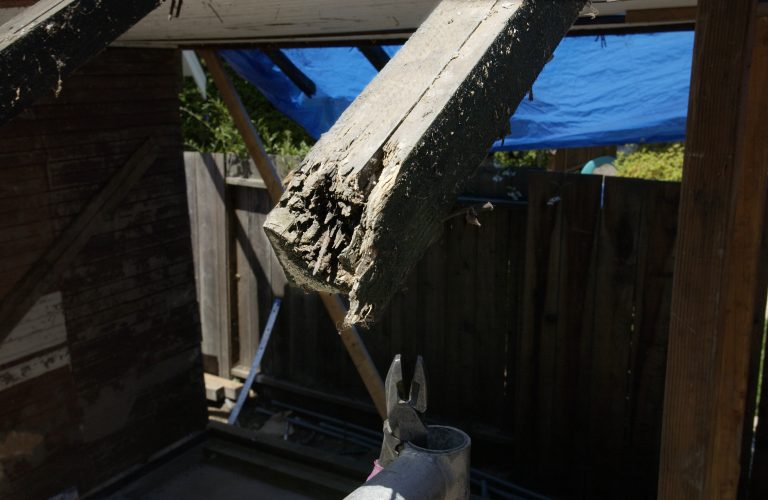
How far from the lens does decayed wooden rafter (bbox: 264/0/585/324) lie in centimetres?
82

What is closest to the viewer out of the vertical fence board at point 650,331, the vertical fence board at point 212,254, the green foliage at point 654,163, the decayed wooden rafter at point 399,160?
the decayed wooden rafter at point 399,160

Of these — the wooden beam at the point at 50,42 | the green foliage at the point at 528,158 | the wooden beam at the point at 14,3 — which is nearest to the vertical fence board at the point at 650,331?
the wooden beam at the point at 14,3

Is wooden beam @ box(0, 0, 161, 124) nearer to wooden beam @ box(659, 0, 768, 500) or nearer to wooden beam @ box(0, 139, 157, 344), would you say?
wooden beam @ box(659, 0, 768, 500)

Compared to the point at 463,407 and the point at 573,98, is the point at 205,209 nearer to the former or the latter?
the point at 463,407

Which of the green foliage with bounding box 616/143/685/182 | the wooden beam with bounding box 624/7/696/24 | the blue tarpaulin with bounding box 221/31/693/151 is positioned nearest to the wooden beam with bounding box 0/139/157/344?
the blue tarpaulin with bounding box 221/31/693/151

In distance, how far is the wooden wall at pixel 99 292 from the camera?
364 cm

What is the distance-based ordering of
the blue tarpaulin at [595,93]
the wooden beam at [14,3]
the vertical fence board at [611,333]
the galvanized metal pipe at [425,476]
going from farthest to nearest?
the blue tarpaulin at [595,93] → the vertical fence board at [611,333] → the wooden beam at [14,3] → the galvanized metal pipe at [425,476]

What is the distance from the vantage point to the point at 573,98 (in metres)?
4.54

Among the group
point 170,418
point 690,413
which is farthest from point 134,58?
point 690,413

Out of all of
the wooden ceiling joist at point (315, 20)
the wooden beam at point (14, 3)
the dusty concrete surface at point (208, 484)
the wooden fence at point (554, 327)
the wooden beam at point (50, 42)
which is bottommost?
the dusty concrete surface at point (208, 484)

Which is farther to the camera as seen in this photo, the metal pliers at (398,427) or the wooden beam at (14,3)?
the wooden beam at (14,3)

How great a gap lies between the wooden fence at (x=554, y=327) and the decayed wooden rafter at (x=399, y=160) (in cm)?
293

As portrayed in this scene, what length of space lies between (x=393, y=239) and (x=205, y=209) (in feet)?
17.3

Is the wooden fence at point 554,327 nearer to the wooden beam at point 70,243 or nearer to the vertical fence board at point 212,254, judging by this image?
the vertical fence board at point 212,254
